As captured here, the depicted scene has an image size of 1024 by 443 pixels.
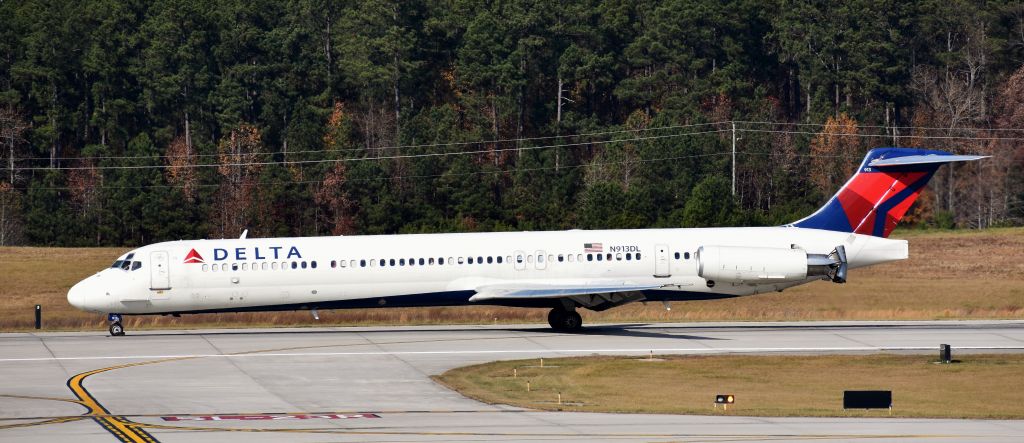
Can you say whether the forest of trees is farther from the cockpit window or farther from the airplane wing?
the airplane wing

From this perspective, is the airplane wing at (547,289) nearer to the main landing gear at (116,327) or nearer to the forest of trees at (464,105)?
the main landing gear at (116,327)

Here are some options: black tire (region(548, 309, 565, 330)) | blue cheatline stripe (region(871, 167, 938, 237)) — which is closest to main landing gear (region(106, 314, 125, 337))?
black tire (region(548, 309, 565, 330))

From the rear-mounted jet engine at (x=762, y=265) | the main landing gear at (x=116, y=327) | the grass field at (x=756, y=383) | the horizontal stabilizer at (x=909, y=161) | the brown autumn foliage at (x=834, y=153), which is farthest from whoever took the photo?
the brown autumn foliage at (x=834, y=153)

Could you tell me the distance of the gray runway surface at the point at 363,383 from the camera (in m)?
23.2

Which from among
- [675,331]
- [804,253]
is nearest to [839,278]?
[804,253]

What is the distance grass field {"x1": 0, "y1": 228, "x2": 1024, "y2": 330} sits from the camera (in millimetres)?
49000

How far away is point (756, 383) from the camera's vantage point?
3023 cm

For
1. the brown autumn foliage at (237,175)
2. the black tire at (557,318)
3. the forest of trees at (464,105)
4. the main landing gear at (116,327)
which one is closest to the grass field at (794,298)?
the main landing gear at (116,327)

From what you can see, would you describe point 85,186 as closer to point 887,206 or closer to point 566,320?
point 566,320

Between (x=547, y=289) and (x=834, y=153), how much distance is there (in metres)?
58.2

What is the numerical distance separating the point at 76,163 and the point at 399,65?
2477 centimetres

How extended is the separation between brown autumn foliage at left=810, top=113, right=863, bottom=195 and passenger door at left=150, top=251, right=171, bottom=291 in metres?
56.5

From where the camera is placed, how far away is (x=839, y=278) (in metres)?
40.7

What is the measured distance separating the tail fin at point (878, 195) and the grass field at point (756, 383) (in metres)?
8.46
